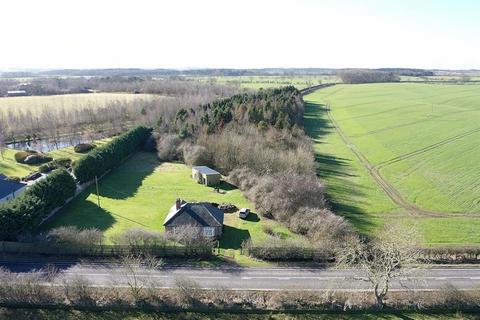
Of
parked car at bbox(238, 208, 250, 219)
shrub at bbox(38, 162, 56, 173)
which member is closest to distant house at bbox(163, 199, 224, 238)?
parked car at bbox(238, 208, 250, 219)

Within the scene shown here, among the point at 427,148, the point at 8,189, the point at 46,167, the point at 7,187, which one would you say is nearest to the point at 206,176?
the point at 8,189

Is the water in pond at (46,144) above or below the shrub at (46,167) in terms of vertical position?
below

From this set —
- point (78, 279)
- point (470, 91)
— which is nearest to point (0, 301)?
point (78, 279)

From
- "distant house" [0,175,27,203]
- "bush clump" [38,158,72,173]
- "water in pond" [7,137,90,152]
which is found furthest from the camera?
"water in pond" [7,137,90,152]

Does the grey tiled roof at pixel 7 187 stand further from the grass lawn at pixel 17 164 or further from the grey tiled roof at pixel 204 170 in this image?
the grey tiled roof at pixel 204 170

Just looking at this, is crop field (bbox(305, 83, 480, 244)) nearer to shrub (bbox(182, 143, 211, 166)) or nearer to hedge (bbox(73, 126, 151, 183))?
shrub (bbox(182, 143, 211, 166))

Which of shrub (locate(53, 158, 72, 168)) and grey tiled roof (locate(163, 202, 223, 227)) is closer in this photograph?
grey tiled roof (locate(163, 202, 223, 227))

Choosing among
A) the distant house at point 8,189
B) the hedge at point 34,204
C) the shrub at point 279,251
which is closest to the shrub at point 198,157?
the hedge at point 34,204
